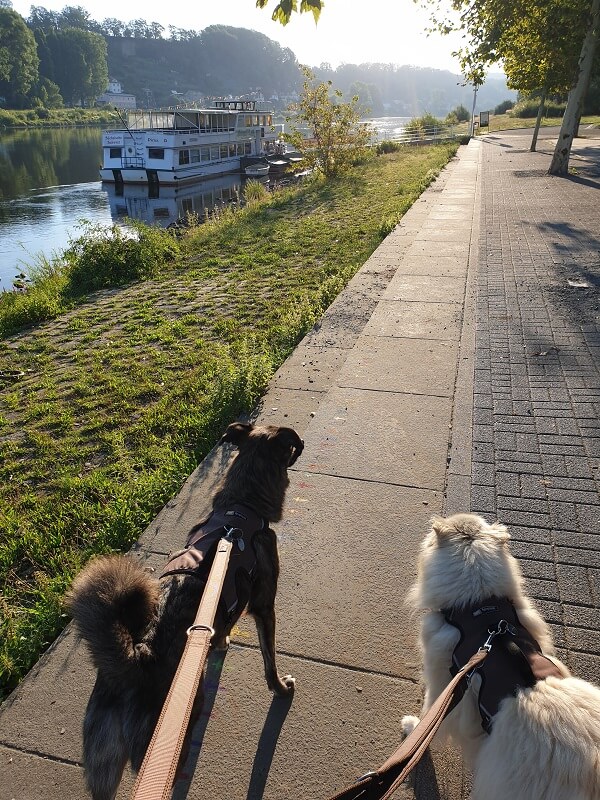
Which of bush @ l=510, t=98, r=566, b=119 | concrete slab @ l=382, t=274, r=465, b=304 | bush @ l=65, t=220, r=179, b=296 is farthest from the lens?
bush @ l=510, t=98, r=566, b=119

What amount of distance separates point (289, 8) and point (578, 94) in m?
18.6

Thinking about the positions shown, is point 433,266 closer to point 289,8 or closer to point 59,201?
point 289,8

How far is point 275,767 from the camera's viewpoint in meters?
2.27

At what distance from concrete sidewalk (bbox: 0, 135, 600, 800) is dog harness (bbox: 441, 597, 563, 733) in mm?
746

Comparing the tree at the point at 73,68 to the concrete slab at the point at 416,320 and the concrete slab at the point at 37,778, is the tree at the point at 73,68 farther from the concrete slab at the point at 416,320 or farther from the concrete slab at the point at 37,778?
the concrete slab at the point at 37,778

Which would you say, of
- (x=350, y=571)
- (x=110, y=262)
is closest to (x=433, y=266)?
(x=110, y=262)

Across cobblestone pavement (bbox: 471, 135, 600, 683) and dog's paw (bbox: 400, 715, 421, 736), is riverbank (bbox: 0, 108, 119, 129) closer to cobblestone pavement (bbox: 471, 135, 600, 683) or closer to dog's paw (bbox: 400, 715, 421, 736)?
cobblestone pavement (bbox: 471, 135, 600, 683)

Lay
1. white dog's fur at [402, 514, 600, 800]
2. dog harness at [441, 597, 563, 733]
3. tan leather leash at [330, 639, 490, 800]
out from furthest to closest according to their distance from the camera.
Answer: dog harness at [441, 597, 563, 733], white dog's fur at [402, 514, 600, 800], tan leather leash at [330, 639, 490, 800]

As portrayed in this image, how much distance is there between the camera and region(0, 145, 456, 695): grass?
12.1 feet

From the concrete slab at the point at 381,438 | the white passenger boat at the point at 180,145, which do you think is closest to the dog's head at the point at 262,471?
the concrete slab at the point at 381,438

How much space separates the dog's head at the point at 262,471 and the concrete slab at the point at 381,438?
1.46 meters

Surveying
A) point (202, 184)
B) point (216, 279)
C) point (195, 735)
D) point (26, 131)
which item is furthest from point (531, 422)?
point (26, 131)

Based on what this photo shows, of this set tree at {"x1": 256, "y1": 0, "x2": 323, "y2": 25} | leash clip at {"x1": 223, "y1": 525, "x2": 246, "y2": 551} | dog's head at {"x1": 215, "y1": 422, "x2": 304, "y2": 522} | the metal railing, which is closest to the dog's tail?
leash clip at {"x1": 223, "y1": 525, "x2": 246, "y2": 551}

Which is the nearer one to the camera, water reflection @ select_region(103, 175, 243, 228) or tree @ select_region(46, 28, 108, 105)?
water reflection @ select_region(103, 175, 243, 228)
